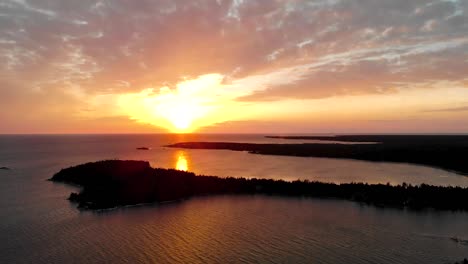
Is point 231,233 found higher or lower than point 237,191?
lower

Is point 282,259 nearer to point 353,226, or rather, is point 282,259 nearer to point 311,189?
point 353,226

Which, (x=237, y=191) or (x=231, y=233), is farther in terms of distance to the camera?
(x=237, y=191)

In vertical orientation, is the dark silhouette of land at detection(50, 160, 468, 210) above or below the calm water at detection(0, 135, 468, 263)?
above

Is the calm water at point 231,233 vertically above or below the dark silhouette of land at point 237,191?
below

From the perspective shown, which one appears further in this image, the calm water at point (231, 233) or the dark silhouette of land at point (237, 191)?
the dark silhouette of land at point (237, 191)

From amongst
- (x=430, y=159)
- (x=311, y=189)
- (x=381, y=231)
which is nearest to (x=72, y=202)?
(x=311, y=189)

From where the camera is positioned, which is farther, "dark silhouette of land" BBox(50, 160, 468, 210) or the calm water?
"dark silhouette of land" BBox(50, 160, 468, 210)

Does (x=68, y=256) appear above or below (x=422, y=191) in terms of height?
below

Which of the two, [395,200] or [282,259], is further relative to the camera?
[395,200]
